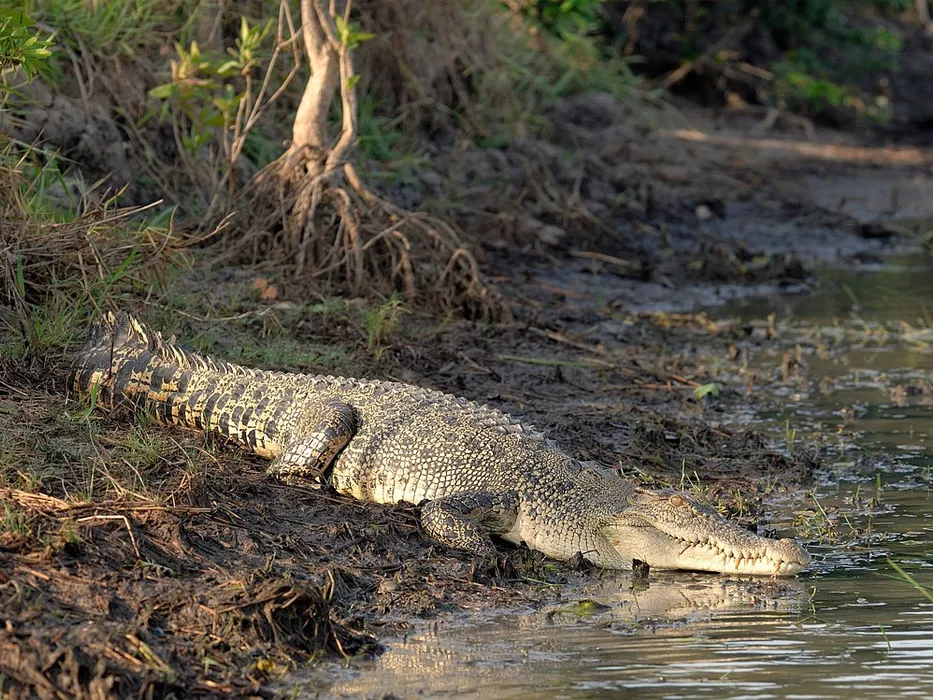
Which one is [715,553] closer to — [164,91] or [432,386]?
[432,386]

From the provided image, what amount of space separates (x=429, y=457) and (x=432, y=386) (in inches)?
65.8

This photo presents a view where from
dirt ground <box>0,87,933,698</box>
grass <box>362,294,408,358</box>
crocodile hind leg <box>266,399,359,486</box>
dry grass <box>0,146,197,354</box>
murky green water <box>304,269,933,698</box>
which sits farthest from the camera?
grass <box>362,294,408,358</box>

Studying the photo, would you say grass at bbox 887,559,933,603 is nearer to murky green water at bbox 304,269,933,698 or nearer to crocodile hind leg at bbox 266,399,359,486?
murky green water at bbox 304,269,933,698

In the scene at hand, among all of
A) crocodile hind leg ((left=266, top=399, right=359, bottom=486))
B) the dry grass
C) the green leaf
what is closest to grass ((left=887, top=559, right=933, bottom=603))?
crocodile hind leg ((left=266, top=399, right=359, bottom=486))

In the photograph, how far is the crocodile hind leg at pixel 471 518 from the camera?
18.1 feet

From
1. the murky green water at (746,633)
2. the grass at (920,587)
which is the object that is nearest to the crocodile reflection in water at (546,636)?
the murky green water at (746,633)

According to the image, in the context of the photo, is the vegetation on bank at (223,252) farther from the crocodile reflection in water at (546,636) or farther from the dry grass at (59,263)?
the crocodile reflection in water at (546,636)

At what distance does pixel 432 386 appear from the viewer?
25.1 feet

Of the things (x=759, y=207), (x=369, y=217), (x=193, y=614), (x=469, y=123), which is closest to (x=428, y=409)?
(x=193, y=614)

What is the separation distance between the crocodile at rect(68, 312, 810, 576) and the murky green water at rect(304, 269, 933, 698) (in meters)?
0.16

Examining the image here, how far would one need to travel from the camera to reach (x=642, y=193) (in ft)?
43.4

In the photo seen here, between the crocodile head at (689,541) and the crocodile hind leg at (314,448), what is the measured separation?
1185mm

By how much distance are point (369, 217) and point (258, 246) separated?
71 cm

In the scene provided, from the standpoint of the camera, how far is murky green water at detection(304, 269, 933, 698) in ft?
14.2
